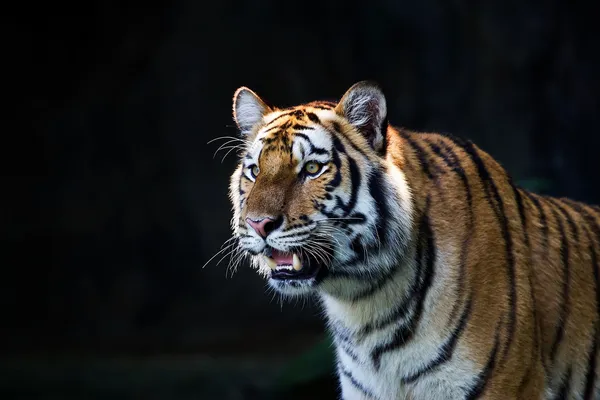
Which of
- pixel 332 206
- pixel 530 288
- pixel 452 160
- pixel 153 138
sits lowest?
pixel 153 138

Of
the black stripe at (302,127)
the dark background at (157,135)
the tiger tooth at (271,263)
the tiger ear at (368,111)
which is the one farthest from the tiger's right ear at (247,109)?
the dark background at (157,135)

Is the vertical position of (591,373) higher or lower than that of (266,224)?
lower

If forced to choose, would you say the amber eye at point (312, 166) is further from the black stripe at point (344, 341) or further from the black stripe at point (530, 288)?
the black stripe at point (530, 288)

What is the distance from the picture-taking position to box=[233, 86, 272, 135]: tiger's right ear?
127 inches

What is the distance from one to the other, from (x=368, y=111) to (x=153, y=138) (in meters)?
4.97

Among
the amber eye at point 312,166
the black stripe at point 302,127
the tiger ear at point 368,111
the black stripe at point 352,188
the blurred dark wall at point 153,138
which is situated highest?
the tiger ear at point 368,111

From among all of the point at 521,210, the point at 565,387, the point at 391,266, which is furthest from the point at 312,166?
the point at 565,387

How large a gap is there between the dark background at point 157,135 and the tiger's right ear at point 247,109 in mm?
3909

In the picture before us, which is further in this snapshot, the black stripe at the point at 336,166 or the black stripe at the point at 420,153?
the black stripe at the point at 420,153

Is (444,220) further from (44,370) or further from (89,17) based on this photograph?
(89,17)

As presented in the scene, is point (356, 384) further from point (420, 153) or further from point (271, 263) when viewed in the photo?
point (420, 153)

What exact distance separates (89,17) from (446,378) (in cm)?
556

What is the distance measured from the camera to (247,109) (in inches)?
128

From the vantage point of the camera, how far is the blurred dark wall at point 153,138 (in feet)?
24.0
